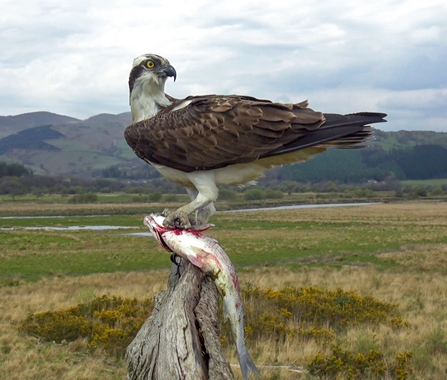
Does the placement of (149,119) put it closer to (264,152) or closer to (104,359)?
(264,152)

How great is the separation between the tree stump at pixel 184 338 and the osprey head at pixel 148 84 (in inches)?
65.4

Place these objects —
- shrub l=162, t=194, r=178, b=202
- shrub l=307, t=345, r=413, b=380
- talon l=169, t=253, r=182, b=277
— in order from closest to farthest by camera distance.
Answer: talon l=169, t=253, r=182, b=277, shrub l=307, t=345, r=413, b=380, shrub l=162, t=194, r=178, b=202

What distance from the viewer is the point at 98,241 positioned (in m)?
44.8

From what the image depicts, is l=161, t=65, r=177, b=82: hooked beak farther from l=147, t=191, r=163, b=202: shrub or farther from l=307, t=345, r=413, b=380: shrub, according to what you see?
l=147, t=191, r=163, b=202: shrub

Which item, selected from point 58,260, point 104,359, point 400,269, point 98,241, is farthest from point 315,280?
point 98,241

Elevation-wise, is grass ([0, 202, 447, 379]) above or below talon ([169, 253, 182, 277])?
below

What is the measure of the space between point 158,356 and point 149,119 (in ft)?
7.57

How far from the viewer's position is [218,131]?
5324mm

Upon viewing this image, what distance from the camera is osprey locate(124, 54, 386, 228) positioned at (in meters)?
5.13

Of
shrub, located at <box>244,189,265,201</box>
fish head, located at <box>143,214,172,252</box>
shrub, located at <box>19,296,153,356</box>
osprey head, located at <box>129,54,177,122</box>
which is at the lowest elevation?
shrub, located at <box>244,189,265,201</box>

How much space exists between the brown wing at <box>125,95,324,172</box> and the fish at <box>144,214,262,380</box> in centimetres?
69

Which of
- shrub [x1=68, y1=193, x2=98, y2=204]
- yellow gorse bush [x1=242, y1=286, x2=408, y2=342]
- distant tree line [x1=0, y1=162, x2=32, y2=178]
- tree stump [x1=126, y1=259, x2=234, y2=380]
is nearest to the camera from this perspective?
tree stump [x1=126, y1=259, x2=234, y2=380]

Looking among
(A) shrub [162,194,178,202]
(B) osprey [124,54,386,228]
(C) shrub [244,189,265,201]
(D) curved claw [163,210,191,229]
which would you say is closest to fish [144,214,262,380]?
(D) curved claw [163,210,191,229]

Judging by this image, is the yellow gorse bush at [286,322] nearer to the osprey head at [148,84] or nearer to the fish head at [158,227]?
the fish head at [158,227]
